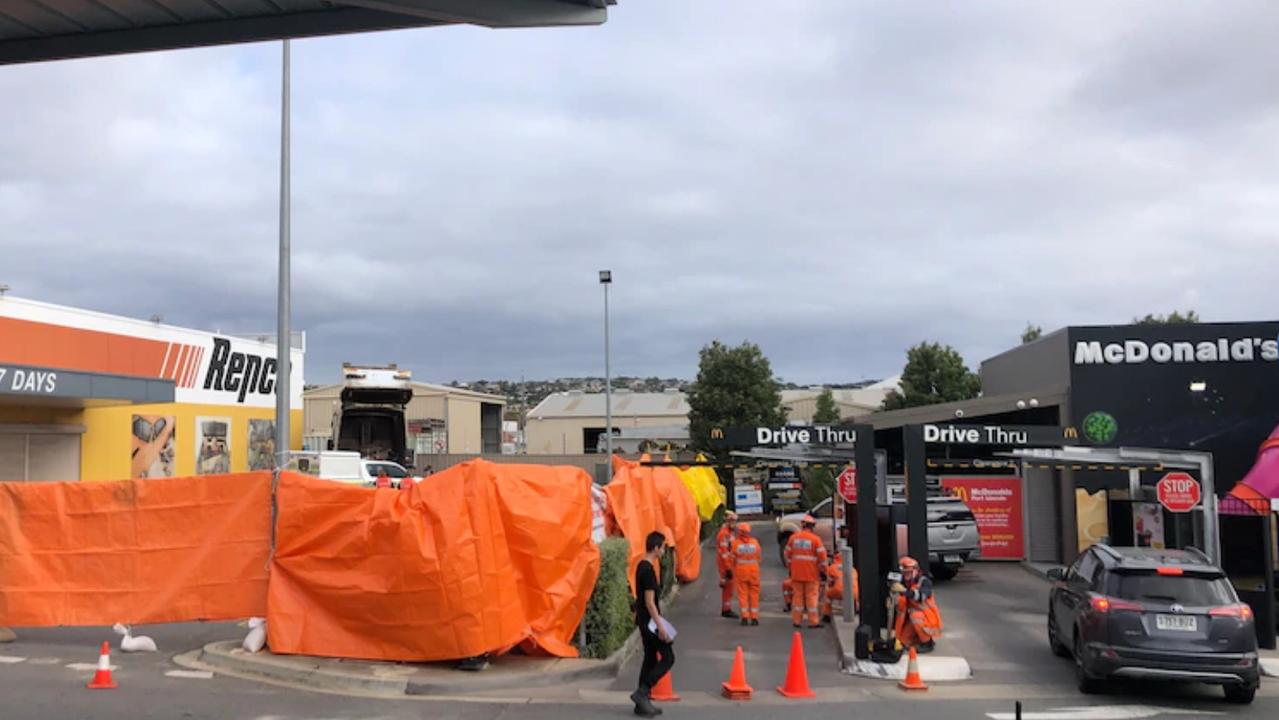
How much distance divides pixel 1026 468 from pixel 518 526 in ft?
54.5

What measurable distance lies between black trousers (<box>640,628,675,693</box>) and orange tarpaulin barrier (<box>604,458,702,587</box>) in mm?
3208

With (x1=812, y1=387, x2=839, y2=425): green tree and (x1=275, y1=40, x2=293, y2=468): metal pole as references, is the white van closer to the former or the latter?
(x1=275, y1=40, x2=293, y2=468): metal pole

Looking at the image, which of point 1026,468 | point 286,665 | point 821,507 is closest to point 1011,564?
point 1026,468

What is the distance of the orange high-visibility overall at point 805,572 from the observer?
1548cm

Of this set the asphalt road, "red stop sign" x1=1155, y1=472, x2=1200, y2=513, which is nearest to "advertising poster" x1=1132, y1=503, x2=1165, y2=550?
"red stop sign" x1=1155, y1=472, x2=1200, y2=513

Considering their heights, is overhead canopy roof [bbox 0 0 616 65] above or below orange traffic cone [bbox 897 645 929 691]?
above

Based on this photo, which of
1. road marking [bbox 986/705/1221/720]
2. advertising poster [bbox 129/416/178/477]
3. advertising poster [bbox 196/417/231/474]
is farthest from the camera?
advertising poster [bbox 196/417/231/474]

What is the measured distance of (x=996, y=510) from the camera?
24875 millimetres

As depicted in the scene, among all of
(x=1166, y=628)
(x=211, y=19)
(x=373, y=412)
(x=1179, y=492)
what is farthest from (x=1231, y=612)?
(x=373, y=412)

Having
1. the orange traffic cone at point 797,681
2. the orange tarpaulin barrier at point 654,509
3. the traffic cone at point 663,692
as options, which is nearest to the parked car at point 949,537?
the orange tarpaulin barrier at point 654,509

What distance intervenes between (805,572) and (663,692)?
563 centimetres

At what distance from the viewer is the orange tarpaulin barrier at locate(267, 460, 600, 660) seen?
1052 centimetres

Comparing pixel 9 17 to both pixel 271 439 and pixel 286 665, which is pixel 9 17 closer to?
pixel 286 665

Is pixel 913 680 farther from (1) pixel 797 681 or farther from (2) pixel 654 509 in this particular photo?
(2) pixel 654 509
